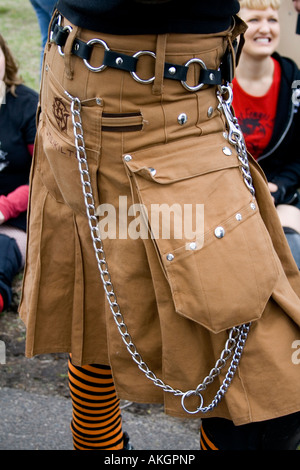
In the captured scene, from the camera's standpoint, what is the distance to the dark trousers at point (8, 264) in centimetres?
273

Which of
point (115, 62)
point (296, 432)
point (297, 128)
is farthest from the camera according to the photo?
point (297, 128)

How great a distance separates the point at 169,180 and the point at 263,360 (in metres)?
0.43

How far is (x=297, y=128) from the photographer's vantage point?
9.34 feet

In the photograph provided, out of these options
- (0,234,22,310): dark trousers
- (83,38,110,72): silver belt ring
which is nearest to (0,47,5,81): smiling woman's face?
(0,234,22,310): dark trousers

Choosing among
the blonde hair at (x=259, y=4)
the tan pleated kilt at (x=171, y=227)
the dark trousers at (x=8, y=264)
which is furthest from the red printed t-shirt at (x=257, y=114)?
the tan pleated kilt at (x=171, y=227)

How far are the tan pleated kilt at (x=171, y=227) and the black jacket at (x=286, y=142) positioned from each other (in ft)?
4.82

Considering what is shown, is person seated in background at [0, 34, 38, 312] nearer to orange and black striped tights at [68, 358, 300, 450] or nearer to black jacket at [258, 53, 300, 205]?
black jacket at [258, 53, 300, 205]

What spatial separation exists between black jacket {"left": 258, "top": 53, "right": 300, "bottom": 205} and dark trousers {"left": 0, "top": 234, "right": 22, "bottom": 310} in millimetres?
1221

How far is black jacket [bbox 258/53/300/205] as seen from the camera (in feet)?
9.11

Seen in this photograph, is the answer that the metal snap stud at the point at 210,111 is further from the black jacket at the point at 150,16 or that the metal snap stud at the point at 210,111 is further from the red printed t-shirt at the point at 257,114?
the red printed t-shirt at the point at 257,114

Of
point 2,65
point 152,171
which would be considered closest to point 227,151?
point 152,171

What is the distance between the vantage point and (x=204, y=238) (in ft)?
4.00
